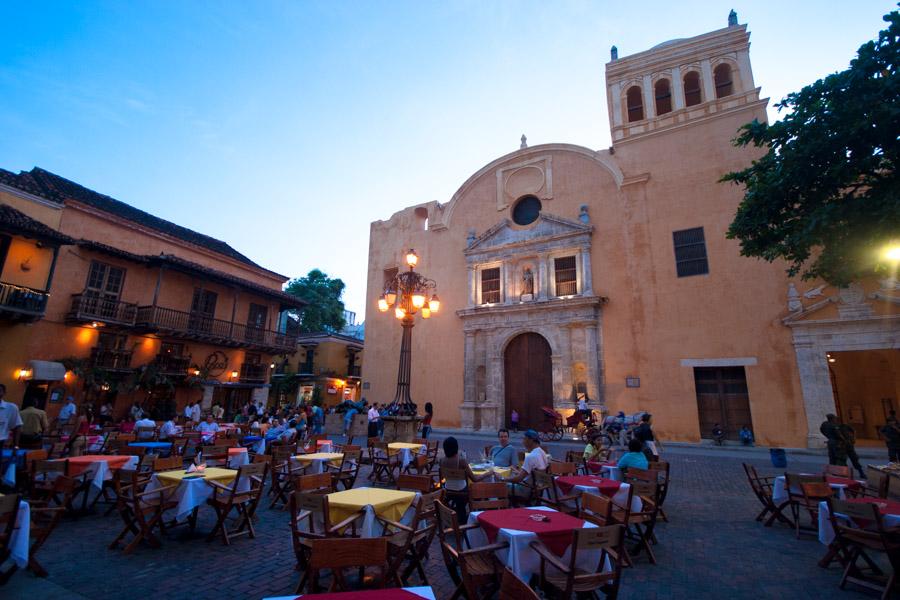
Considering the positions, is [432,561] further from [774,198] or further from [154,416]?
[154,416]

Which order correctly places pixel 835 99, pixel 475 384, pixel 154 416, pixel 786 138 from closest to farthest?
1. pixel 835 99
2. pixel 786 138
3. pixel 154 416
4. pixel 475 384

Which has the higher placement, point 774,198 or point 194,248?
point 194,248

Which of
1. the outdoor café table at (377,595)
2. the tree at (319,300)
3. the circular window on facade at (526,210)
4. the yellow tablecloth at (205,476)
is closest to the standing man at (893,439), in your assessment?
the outdoor café table at (377,595)

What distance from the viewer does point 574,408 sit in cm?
1739

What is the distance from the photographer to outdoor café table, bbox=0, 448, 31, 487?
6430mm

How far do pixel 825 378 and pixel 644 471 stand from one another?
41.4ft

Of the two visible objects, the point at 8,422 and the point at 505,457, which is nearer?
the point at 505,457

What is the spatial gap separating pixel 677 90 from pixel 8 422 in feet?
81.2

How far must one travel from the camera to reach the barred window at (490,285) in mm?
21219

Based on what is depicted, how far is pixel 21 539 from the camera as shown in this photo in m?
3.97

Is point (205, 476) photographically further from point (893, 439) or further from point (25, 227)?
point (25, 227)

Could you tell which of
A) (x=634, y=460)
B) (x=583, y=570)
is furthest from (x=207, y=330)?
(x=583, y=570)

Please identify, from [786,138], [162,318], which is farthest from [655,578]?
[162,318]

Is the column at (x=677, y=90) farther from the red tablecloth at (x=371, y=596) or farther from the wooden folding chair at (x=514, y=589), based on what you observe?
the red tablecloth at (x=371, y=596)
